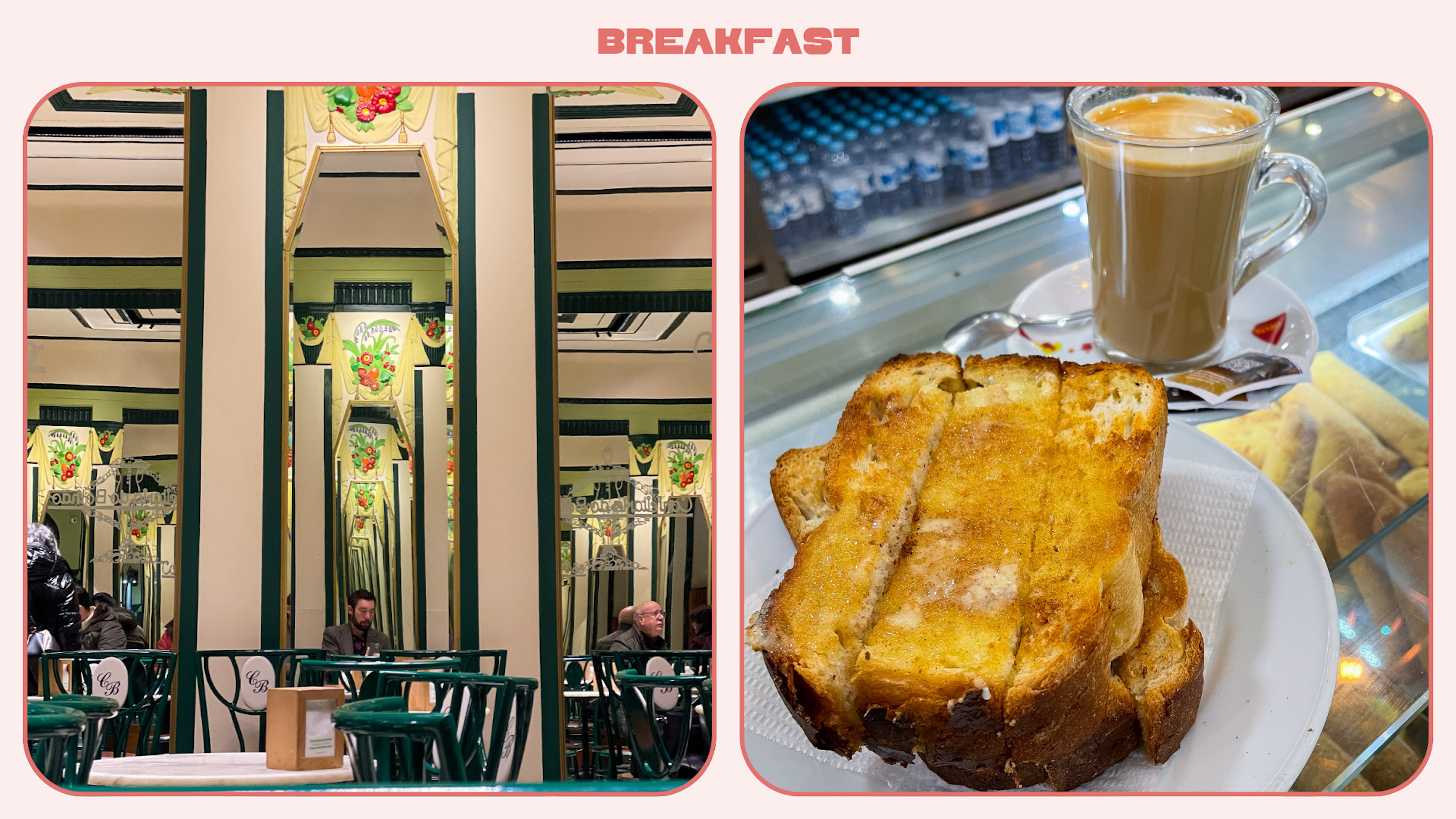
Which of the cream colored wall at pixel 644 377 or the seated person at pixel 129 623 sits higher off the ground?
the cream colored wall at pixel 644 377

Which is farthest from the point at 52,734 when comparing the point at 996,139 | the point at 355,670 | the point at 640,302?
the point at 996,139

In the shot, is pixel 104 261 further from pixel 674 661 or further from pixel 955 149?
pixel 955 149

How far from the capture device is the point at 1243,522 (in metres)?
1.10

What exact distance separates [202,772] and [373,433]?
40 centimetres

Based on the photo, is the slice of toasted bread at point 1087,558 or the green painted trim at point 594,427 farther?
the green painted trim at point 594,427

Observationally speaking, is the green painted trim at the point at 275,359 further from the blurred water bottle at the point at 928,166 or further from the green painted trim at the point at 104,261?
the blurred water bottle at the point at 928,166

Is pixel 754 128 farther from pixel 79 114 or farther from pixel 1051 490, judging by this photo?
pixel 79 114

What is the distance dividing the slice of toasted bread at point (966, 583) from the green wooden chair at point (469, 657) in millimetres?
374

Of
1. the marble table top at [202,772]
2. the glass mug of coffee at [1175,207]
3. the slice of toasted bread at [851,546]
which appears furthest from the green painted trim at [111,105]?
the glass mug of coffee at [1175,207]

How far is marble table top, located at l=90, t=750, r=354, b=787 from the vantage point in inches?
39.3

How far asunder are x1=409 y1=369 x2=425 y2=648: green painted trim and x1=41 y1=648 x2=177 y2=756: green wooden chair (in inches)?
10.8

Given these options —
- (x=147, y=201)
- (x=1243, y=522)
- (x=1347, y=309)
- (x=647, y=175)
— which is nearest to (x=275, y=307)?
(x=147, y=201)

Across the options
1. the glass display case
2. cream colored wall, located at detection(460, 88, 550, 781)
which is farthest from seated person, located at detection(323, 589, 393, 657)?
the glass display case

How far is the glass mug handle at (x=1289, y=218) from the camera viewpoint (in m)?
1.33
